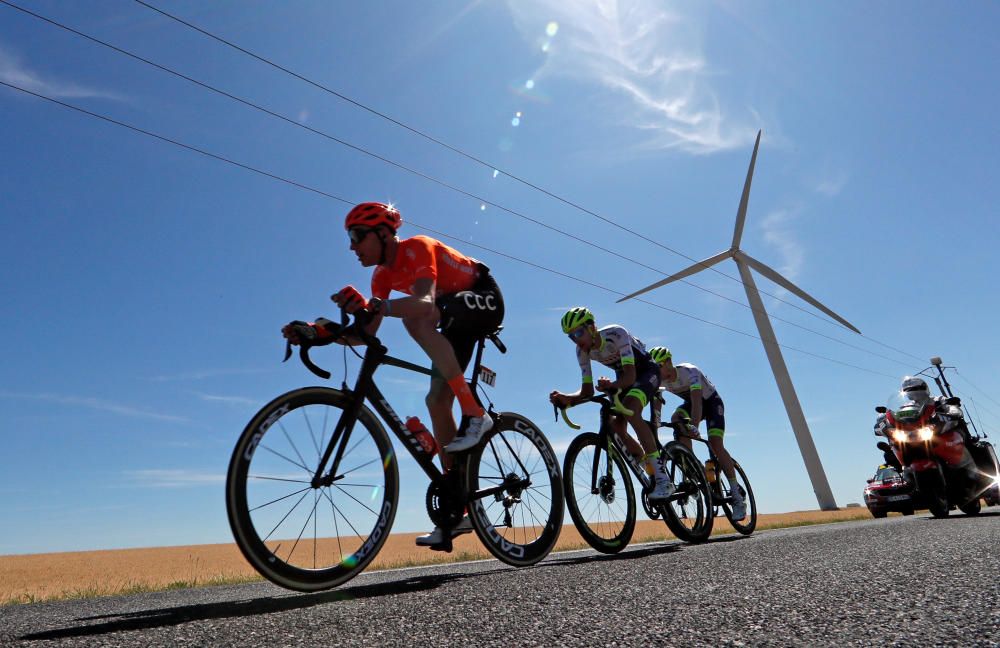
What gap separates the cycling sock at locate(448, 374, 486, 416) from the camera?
413 cm

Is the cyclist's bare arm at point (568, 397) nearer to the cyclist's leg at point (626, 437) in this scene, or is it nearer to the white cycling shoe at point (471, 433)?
the cyclist's leg at point (626, 437)

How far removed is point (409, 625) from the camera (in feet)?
6.70

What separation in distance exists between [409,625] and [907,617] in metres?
1.42

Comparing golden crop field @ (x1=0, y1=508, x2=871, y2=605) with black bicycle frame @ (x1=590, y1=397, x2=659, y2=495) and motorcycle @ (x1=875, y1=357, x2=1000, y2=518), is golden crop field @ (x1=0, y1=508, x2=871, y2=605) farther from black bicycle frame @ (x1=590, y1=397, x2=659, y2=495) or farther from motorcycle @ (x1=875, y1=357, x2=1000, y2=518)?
motorcycle @ (x1=875, y1=357, x2=1000, y2=518)

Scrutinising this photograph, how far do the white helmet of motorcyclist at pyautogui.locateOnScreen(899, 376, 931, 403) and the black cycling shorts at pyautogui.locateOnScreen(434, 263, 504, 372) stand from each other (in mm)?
8231

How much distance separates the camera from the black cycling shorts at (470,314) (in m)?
4.41

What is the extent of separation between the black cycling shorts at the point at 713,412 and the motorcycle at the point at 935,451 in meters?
2.60

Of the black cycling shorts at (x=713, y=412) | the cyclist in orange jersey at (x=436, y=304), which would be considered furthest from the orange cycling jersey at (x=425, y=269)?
the black cycling shorts at (x=713, y=412)

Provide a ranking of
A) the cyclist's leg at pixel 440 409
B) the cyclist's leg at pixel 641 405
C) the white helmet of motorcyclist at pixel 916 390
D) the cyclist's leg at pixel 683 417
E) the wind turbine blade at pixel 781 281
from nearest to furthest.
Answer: the cyclist's leg at pixel 440 409
the cyclist's leg at pixel 641 405
the cyclist's leg at pixel 683 417
the white helmet of motorcyclist at pixel 916 390
the wind turbine blade at pixel 781 281

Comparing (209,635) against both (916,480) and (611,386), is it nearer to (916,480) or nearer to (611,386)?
(611,386)

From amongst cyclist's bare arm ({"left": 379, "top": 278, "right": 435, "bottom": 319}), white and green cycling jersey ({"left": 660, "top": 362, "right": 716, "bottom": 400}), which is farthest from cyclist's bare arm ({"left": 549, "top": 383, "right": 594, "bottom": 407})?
white and green cycling jersey ({"left": 660, "top": 362, "right": 716, "bottom": 400})

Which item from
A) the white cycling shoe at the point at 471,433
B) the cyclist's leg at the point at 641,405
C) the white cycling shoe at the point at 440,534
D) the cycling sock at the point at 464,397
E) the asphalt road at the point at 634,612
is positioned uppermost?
the cyclist's leg at the point at 641,405

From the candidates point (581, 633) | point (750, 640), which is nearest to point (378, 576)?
point (581, 633)

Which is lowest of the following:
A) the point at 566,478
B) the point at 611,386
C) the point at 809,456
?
the point at 566,478
